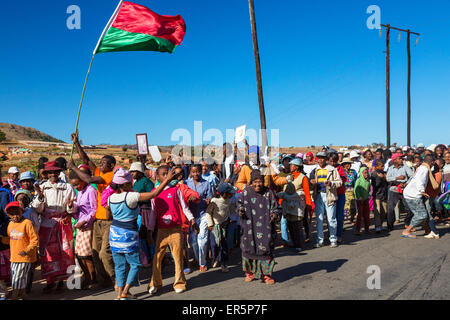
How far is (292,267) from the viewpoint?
641 centimetres

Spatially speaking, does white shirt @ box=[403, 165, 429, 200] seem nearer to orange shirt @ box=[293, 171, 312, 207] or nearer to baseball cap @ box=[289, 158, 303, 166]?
orange shirt @ box=[293, 171, 312, 207]

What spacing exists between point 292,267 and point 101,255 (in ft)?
11.2

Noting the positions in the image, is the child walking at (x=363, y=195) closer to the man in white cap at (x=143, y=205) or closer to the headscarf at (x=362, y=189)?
the headscarf at (x=362, y=189)

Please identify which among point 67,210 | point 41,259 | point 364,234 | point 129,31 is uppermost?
point 129,31

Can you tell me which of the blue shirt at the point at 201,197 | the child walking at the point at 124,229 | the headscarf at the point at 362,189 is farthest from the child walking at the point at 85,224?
the headscarf at the point at 362,189

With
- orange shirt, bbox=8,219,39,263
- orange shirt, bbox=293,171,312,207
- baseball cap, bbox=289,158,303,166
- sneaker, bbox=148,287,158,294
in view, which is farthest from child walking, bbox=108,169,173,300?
orange shirt, bbox=293,171,312,207

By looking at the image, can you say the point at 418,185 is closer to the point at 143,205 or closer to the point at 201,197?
the point at 201,197

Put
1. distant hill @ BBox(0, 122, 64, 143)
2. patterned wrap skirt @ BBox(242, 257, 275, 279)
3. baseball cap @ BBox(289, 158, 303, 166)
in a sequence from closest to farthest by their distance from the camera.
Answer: patterned wrap skirt @ BBox(242, 257, 275, 279) → baseball cap @ BBox(289, 158, 303, 166) → distant hill @ BBox(0, 122, 64, 143)

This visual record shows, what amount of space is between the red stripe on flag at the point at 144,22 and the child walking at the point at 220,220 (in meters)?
3.47

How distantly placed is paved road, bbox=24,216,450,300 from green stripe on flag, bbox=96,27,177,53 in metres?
4.40

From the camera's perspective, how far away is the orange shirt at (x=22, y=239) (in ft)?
16.5

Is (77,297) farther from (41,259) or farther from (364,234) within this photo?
(364,234)

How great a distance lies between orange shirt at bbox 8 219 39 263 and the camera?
503cm

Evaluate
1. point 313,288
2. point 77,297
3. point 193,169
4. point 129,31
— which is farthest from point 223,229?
point 129,31
